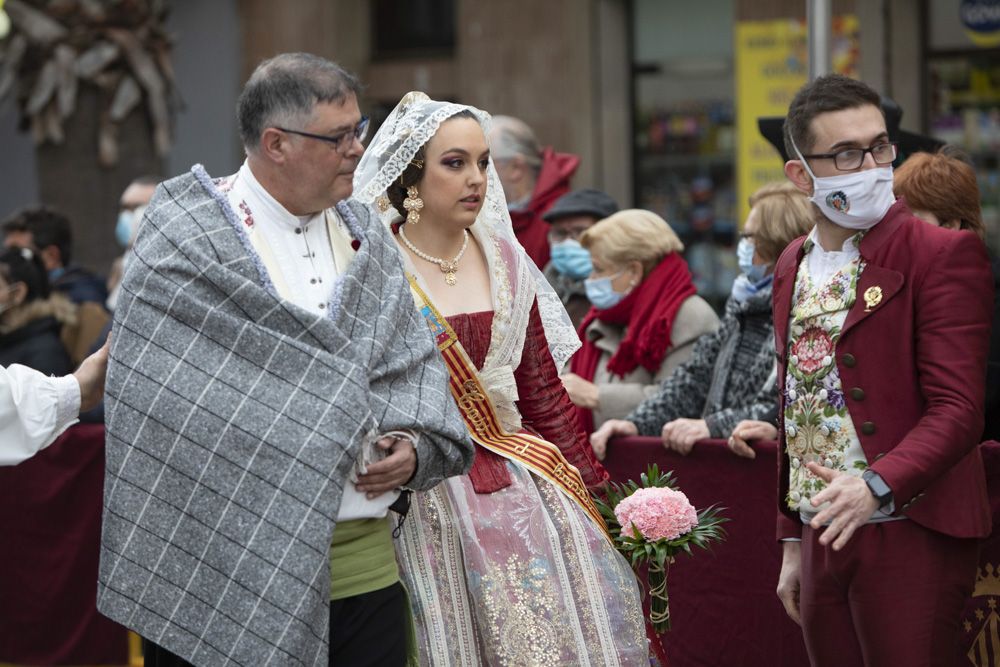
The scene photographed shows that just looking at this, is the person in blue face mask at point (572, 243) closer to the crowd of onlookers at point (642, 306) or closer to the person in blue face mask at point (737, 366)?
the crowd of onlookers at point (642, 306)

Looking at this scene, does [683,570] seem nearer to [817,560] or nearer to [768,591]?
[768,591]

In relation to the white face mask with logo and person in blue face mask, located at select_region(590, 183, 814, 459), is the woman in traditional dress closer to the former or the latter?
person in blue face mask, located at select_region(590, 183, 814, 459)

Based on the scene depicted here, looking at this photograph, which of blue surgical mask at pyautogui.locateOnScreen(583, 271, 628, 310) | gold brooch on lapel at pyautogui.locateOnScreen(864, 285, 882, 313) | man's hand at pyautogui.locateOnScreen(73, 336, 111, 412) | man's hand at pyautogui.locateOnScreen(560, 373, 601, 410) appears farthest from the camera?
blue surgical mask at pyautogui.locateOnScreen(583, 271, 628, 310)

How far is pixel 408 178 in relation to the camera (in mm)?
4430

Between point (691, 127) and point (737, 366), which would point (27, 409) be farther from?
point (691, 127)

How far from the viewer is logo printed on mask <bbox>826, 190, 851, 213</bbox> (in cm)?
382

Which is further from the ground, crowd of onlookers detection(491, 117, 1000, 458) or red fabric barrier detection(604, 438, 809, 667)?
crowd of onlookers detection(491, 117, 1000, 458)

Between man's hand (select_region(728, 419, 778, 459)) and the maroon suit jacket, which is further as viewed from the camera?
man's hand (select_region(728, 419, 778, 459))

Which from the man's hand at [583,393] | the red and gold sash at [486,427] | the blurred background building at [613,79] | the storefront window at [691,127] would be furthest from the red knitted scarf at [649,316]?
the storefront window at [691,127]

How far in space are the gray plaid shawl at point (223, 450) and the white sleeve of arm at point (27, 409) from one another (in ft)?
1.17

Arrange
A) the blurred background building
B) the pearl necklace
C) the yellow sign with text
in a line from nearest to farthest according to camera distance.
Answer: the pearl necklace → the blurred background building → the yellow sign with text

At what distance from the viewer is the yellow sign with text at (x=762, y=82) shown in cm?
1155

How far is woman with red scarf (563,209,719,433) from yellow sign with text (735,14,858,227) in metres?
5.38

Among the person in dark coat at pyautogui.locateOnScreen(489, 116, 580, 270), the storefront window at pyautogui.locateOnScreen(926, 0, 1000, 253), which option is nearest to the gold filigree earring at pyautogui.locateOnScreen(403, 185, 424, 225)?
the person in dark coat at pyautogui.locateOnScreen(489, 116, 580, 270)
